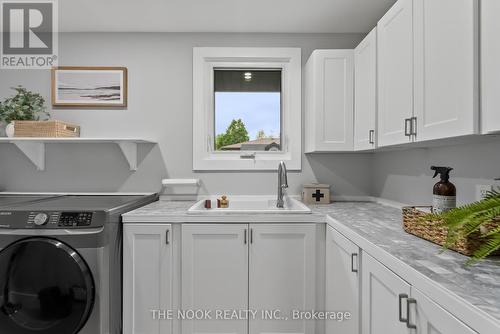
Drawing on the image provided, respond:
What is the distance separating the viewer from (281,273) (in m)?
1.88

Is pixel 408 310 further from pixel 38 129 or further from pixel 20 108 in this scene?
pixel 20 108

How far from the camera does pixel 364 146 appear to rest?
202 cm

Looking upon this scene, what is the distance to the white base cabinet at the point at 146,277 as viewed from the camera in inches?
72.6

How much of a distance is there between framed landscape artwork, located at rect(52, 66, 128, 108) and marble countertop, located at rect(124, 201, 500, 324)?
3.18 feet

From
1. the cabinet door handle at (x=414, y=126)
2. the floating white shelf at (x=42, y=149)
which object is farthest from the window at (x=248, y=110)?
the cabinet door handle at (x=414, y=126)

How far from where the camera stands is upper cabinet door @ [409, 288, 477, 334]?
74 centimetres

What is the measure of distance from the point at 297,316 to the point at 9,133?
2436mm

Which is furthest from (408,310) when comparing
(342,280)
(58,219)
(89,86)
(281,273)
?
(89,86)

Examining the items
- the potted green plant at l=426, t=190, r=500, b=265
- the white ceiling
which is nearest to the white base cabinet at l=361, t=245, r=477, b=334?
the potted green plant at l=426, t=190, r=500, b=265

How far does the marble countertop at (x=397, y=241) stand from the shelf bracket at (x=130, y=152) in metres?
0.39

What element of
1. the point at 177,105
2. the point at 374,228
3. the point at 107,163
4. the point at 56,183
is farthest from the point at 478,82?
the point at 56,183

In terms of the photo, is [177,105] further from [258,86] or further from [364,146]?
[364,146]

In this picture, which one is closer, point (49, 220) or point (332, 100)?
point (49, 220)

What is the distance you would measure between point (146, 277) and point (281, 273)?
0.83 m
